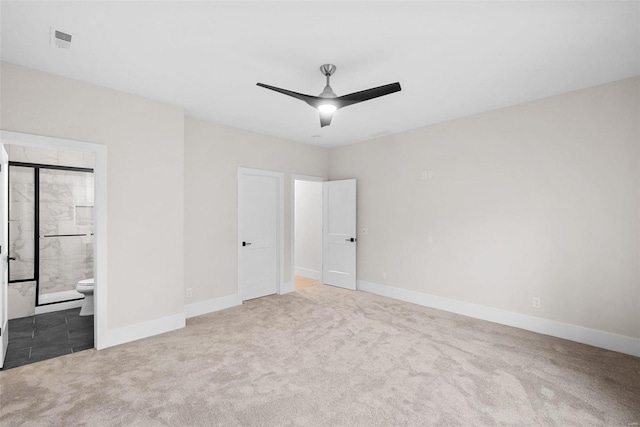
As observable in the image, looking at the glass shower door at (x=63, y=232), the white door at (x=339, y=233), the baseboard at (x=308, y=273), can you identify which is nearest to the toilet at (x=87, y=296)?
the glass shower door at (x=63, y=232)

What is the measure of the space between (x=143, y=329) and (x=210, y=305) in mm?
1018

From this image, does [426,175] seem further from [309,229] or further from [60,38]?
[60,38]

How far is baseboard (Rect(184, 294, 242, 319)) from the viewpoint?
419 cm

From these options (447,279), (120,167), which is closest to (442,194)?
(447,279)

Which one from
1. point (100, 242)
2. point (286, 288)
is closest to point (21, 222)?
point (100, 242)

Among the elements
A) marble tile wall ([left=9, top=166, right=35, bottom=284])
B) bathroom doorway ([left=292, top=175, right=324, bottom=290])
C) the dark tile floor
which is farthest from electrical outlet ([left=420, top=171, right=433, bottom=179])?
marble tile wall ([left=9, top=166, right=35, bottom=284])

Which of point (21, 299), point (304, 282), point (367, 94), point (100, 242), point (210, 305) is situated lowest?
point (304, 282)

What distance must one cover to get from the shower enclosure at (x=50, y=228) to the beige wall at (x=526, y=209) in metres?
4.75

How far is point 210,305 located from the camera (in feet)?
14.4

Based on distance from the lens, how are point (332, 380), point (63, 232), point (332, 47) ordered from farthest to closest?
1. point (63, 232)
2. point (332, 380)
3. point (332, 47)

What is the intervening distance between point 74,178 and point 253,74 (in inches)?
145

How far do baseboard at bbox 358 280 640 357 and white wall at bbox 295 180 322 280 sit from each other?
5.98ft

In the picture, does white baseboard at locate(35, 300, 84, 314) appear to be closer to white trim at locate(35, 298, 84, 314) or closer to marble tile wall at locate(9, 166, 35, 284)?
white trim at locate(35, 298, 84, 314)

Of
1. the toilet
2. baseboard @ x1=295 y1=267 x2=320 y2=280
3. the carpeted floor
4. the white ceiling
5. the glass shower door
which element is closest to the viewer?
the white ceiling
